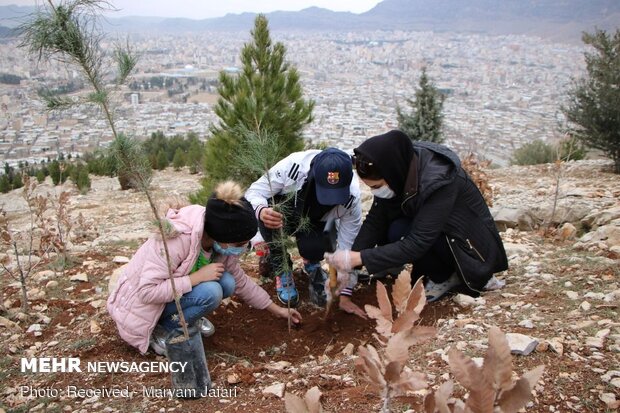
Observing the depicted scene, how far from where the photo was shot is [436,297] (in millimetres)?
3133

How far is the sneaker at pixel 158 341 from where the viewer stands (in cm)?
257

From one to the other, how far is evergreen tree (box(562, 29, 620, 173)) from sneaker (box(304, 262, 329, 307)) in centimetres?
638

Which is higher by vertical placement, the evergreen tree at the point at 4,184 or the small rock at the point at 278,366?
the small rock at the point at 278,366

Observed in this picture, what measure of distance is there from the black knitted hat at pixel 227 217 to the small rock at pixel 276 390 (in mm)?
766

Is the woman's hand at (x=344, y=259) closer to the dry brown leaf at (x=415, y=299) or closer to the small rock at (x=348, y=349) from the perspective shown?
the small rock at (x=348, y=349)

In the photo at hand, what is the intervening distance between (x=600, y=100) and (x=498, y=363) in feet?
29.1

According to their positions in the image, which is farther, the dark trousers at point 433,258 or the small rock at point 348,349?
the dark trousers at point 433,258

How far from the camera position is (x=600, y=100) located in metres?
8.16

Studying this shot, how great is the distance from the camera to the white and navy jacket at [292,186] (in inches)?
126

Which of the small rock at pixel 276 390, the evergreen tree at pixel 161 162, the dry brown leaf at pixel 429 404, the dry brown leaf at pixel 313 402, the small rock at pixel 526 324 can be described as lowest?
the evergreen tree at pixel 161 162

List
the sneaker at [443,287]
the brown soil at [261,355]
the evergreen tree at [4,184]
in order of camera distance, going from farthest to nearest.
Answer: the evergreen tree at [4,184] < the sneaker at [443,287] < the brown soil at [261,355]

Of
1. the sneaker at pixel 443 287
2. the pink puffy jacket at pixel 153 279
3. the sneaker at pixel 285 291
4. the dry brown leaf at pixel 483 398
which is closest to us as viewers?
the dry brown leaf at pixel 483 398

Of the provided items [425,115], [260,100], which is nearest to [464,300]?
[260,100]

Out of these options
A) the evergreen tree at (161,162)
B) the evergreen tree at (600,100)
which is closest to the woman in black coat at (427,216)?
the evergreen tree at (600,100)
